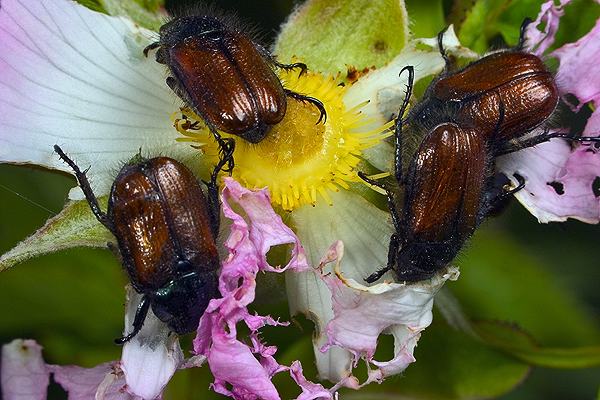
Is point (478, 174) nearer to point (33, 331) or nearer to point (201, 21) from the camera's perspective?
point (201, 21)

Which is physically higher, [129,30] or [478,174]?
[129,30]

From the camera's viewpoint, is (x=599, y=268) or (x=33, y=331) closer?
(x=33, y=331)

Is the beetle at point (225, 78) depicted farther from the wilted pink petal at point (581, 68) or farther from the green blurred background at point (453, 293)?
the wilted pink petal at point (581, 68)

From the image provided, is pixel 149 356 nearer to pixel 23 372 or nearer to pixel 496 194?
pixel 23 372

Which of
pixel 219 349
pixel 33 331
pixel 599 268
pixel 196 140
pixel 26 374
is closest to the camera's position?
pixel 219 349

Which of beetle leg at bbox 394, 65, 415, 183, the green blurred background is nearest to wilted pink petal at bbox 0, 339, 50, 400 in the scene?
the green blurred background

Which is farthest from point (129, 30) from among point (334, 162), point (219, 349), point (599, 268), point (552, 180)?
point (599, 268)

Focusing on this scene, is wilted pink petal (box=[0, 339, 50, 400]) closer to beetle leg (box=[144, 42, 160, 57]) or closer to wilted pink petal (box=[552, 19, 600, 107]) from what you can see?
beetle leg (box=[144, 42, 160, 57])
